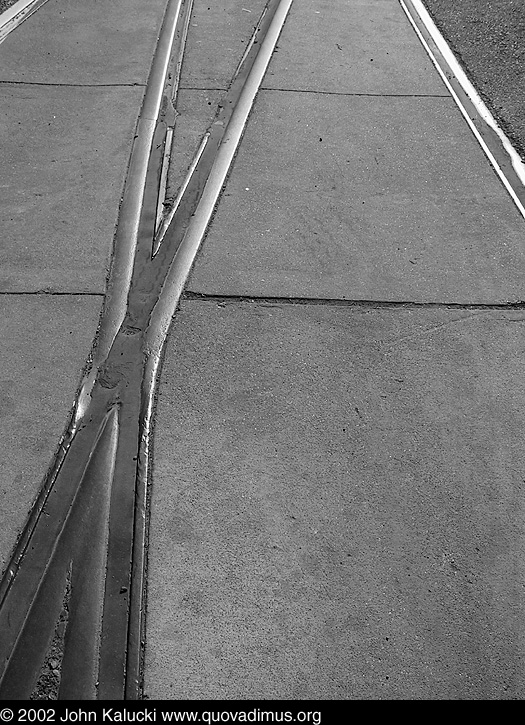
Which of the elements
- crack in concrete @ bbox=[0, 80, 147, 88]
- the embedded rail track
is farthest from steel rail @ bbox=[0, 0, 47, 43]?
the embedded rail track

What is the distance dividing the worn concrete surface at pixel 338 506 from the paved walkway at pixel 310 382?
0.01 meters

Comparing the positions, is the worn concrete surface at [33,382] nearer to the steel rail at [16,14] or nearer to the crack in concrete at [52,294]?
the crack in concrete at [52,294]

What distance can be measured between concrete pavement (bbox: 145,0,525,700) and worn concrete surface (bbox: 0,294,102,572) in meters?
0.56

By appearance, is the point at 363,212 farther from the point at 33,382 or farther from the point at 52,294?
the point at 33,382

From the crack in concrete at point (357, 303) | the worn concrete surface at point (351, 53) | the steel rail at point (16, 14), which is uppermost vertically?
the steel rail at point (16, 14)

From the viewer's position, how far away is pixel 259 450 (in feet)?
13.2

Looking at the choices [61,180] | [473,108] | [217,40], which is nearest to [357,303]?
[61,180]

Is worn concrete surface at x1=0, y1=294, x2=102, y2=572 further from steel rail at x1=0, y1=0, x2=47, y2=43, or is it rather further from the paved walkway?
steel rail at x1=0, y1=0, x2=47, y2=43

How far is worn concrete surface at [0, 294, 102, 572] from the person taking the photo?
3814 millimetres

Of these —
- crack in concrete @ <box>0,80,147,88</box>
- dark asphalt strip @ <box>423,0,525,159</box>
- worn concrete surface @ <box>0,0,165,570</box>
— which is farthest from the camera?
crack in concrete @ <box>0,80,147,88</box>

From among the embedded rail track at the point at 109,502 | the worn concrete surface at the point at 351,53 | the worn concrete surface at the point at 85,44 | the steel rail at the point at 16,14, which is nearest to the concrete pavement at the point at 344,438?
the embedded rail track at the point at 109,502

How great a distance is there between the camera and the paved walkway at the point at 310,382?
3.32m

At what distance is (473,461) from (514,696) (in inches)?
47.4

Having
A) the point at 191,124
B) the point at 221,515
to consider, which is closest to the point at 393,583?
the point at 221,515
